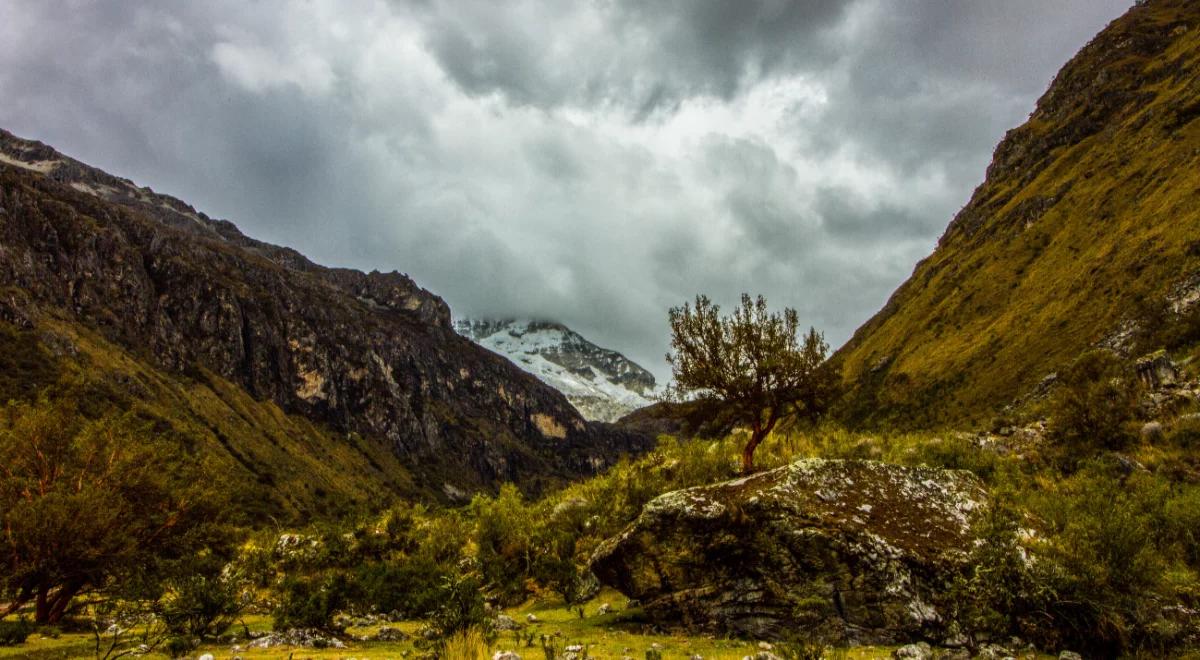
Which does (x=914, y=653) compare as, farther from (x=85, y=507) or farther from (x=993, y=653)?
(x=85, y=507)

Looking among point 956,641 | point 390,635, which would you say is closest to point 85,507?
point 390,635

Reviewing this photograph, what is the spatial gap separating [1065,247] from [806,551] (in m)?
107

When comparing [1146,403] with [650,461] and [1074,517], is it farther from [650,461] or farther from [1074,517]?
[650,461]

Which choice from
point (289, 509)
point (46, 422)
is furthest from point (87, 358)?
point (46, 422)

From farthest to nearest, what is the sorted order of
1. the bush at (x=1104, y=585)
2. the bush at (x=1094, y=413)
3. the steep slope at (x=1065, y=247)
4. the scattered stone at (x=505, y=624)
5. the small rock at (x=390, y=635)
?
the steep slope at (x=1065, y=247)
the bush at (x=1094, y=413)
the small rock at (x=390, y=635)
the scattered stone at (x=505, y=624)
the bush at (x=1104, y=585)

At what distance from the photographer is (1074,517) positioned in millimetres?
15578

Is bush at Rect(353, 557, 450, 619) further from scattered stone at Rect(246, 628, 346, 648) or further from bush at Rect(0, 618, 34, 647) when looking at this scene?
bush at Rect(0, 618, 34, 647)

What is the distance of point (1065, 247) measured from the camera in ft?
299

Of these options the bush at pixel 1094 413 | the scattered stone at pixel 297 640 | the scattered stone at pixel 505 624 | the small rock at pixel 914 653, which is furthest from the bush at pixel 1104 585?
the scattered stone at pixel 297 640

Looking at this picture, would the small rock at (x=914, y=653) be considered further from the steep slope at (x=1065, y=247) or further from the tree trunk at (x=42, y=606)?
the steep slope at (x=1065, y=247)

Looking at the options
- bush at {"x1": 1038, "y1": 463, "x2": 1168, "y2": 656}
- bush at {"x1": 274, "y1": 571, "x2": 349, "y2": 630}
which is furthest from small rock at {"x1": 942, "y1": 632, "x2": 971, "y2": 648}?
bush at {"x1": 274, "y1": 571, "x2": 349, "y2": 630}

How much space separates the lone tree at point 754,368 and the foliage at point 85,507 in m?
26.2

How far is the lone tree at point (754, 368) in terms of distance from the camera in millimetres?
26219

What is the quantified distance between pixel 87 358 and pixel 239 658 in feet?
814
